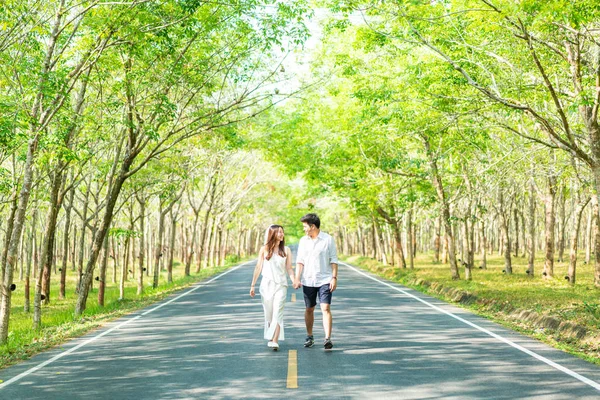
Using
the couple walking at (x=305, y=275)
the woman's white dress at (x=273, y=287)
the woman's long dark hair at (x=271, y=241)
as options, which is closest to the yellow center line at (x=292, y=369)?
the couple walking at (x=305, y=275)

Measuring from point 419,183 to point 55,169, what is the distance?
16.9 m

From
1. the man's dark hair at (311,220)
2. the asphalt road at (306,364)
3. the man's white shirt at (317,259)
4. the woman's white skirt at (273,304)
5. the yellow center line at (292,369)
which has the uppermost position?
the man's dark hair at (311,220)

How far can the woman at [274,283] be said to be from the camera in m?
9.37

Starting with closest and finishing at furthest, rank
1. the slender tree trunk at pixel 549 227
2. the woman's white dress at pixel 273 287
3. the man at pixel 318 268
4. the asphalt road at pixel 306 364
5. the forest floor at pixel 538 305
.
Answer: the asphalt road at pixel 306 364 < the man at pixel 318 268 < the woman's white dress at pixel 273 287 < the forest floor at pixel 538 305 < the slender tree trunk at pixel 549 227

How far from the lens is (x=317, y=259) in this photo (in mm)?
9422

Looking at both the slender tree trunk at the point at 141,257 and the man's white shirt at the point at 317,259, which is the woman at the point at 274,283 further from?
the slender tree trunk at the point at 141,257

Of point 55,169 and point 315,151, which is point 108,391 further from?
point 315,151

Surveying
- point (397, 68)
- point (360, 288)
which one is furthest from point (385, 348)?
point (397, 68)

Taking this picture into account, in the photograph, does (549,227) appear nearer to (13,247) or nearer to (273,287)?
(273,287)

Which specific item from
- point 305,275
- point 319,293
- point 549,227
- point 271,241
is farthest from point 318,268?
point 549,227

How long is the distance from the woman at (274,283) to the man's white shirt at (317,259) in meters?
0.27

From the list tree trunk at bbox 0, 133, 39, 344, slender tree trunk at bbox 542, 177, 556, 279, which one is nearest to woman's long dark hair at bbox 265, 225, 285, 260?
tree trunk at bbox 0, 133, 39, 344

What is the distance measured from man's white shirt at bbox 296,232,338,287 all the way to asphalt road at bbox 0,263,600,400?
3.41ft

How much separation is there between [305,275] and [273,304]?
0.64 metres
